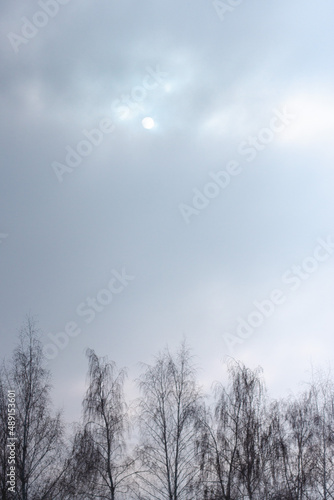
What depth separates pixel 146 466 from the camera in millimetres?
27266

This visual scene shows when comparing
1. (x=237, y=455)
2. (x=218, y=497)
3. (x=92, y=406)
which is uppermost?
(x=92, y=406)

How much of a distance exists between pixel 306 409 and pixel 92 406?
11187 millimetres

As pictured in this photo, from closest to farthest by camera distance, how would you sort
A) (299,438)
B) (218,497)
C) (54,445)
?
(218,497)
(54,445)
(299,438)

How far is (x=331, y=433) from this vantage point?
1134 inches

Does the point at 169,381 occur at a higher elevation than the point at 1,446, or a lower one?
higher

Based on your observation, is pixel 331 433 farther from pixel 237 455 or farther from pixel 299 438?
pixel 237 455

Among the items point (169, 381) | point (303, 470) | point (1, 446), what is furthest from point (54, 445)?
point (303, 470)

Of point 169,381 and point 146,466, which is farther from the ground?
point 169,381

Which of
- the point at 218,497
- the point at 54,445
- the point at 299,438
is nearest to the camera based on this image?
the point at 218,497

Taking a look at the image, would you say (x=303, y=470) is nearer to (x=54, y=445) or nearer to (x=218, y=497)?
(x=218, y=497)

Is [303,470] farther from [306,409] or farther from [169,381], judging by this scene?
[169,381]

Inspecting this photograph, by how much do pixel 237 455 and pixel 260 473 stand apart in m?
1.25

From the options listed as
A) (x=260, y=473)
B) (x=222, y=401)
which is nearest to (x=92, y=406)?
(x=222, y=401)

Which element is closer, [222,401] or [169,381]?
[222,401]
